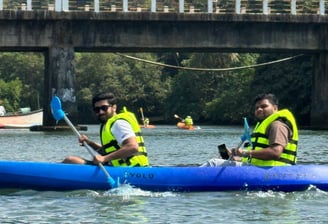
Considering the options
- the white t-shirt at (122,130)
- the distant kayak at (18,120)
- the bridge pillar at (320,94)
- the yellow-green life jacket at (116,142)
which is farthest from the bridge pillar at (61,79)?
the white t-shirt at (122,130)

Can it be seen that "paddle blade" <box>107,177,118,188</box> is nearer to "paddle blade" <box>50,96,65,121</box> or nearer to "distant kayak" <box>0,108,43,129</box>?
"paddle blade" <box>50,96,65,121</box>

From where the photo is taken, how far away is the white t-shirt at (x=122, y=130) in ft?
51.3

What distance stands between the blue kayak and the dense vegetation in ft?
161

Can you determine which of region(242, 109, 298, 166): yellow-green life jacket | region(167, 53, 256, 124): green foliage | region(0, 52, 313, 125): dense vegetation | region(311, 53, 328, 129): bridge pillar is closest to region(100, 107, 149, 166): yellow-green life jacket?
region(242, 109, 298, 166): yellow-green life jacket

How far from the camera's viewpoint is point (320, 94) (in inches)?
2056

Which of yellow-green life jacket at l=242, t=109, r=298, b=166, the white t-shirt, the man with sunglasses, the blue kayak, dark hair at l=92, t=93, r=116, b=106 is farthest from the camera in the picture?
the blue kayak

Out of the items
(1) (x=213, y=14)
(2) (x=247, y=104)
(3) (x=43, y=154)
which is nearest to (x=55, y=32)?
(1) (x=213, y=14)

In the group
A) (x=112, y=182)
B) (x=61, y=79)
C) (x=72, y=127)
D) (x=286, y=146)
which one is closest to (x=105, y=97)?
(x=112, y=182)

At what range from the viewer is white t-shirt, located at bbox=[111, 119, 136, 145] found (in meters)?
15.6

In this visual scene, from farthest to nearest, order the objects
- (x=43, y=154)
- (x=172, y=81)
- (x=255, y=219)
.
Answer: (x=172, y=81) < (x=43, y=154) < (x=255, y=219)

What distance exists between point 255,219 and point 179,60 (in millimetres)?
86287

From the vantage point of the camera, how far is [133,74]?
9906cm

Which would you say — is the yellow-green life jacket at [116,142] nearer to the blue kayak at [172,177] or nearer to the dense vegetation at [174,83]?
the blue kayak at [172,177]

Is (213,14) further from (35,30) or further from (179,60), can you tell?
(179,60)
